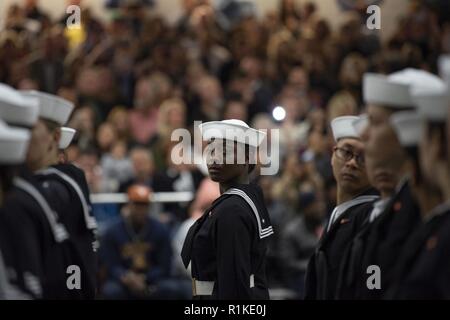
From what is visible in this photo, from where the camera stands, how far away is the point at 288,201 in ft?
42.1

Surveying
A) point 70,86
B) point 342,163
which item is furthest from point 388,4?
point 342,163

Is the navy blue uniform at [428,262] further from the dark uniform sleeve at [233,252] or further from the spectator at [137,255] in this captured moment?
the spectator at [137,255]

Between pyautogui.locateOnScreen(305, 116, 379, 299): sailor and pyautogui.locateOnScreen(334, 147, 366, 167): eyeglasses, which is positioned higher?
pyautogui.locateOnScreen(334, 147, 366, 167): eyeglasses

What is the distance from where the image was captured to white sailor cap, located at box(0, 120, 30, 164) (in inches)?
207

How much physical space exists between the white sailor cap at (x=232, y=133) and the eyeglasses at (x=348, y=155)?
19.7 inches

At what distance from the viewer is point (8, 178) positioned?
5.46 meters

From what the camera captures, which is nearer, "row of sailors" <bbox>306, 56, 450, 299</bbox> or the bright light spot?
"row of sailors" <bbox>306, 56, 450, 299</bbox>

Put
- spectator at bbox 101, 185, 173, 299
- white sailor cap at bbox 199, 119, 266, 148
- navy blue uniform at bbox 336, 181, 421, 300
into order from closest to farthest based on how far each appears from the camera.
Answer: navy blue uniform at bbox 336, 181, 421, 300
white sailor cap at bbox 199, 119, 266, 148
spectator at bbox 101, 185, 173, 299

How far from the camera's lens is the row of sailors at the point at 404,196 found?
16.8 feet

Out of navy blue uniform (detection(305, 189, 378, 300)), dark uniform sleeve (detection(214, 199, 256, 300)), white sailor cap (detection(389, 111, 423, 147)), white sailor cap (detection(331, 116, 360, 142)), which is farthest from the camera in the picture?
white sailor cap (detection(331, 116, 360, 142))

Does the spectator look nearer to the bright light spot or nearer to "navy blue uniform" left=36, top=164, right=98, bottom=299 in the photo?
the bright light spot

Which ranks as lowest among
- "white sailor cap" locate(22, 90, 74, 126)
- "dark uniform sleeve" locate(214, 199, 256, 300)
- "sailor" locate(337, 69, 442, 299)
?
"dark uniform sleeve" locate(214, 199, 256, 300)

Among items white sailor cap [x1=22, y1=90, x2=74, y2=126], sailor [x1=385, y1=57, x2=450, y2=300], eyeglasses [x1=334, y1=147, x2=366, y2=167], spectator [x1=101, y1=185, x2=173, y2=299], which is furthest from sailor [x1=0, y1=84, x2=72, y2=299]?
spectator [x1=101, y1=185, x2=173, y2=299]

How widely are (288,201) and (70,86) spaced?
2.94 m
